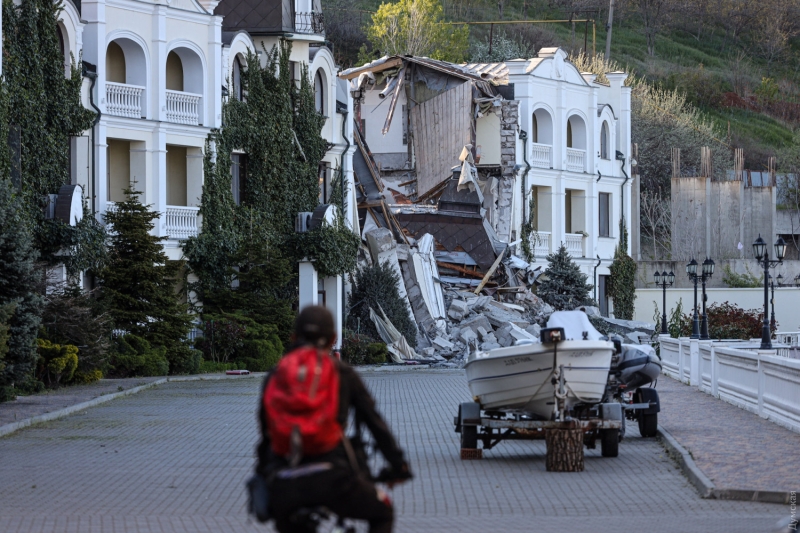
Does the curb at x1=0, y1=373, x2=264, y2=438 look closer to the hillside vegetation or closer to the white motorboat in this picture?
the white motorboat

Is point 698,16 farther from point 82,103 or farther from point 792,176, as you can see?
point 82,103

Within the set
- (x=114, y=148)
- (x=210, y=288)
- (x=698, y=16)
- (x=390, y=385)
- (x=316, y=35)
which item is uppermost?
(x=698, y=16)

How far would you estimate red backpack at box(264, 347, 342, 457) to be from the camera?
20.1ft

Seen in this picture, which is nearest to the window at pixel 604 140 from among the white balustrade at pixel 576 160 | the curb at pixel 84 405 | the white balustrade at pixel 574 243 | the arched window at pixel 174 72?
the white balustrade at pixel 576 160

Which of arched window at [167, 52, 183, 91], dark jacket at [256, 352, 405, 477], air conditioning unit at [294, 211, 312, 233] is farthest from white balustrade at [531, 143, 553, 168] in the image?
dark jacket at [256, 352, 405, 477]

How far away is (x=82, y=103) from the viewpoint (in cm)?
3241

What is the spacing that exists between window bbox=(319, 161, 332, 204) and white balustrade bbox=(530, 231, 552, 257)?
12.1 m

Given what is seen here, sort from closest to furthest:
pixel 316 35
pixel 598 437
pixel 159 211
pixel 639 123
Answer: pixel 598 437 < pixel 159 211 < pixel 316 35 < pixel 639 123

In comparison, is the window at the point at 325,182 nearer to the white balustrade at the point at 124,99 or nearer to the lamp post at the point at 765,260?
the white balustrade at the point at 124,99

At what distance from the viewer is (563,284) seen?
4966 cm

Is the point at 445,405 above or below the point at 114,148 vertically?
below

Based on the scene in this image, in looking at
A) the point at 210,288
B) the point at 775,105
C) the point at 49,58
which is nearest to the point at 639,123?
the point at 775,105

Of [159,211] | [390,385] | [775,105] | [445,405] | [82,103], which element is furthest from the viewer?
[775,105]

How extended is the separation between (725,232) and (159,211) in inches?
1594
